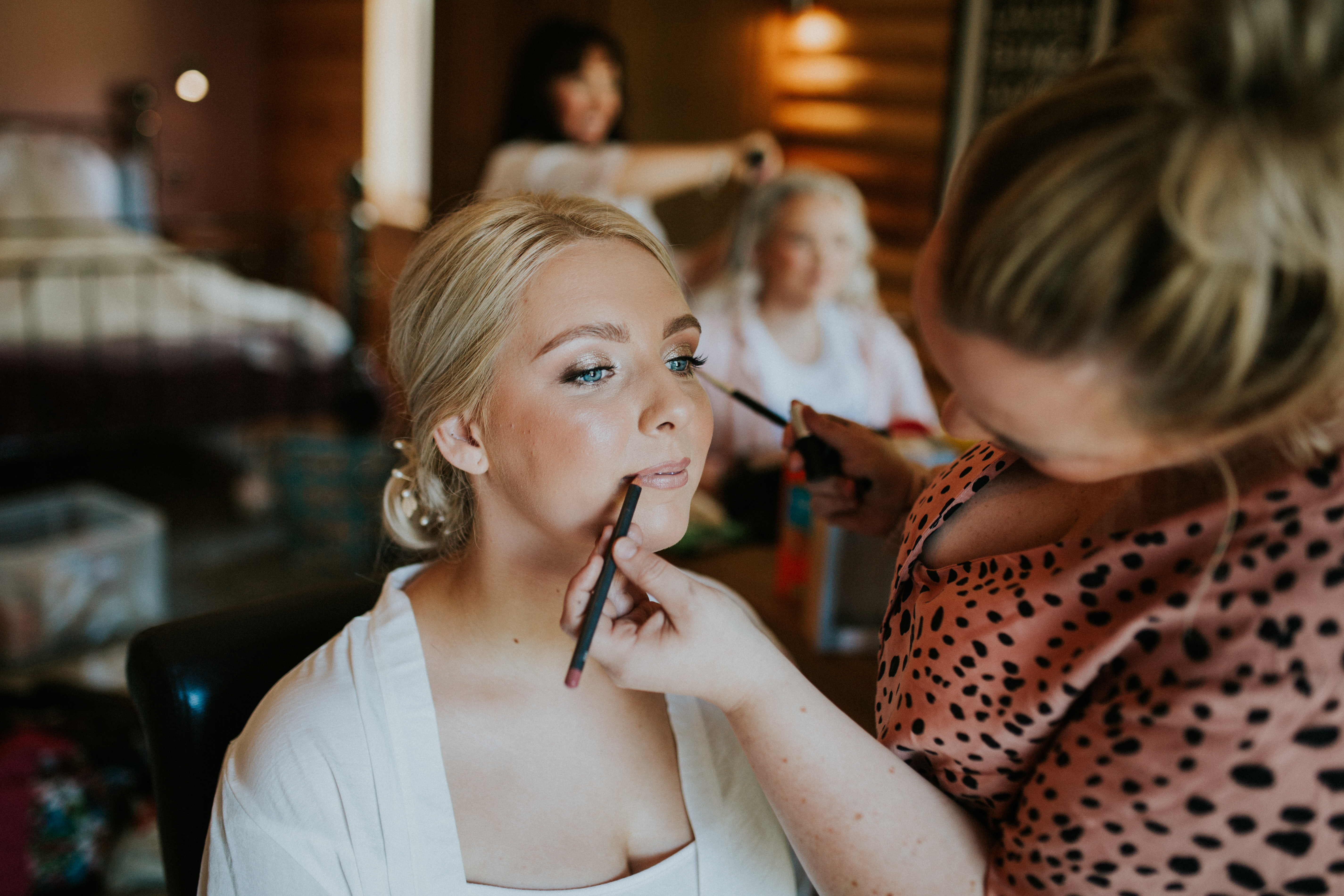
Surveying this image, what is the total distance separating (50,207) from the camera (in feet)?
16.1

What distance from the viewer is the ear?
110 centimetres

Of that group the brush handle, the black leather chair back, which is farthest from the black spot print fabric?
the black leather chair back

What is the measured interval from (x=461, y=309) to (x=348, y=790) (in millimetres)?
475

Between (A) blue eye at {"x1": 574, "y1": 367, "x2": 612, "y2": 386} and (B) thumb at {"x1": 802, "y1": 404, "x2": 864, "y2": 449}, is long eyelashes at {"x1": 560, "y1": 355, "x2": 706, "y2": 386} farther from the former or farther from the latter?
(B) thumb at {"x1": 802, "y1": 404, "x2": 864, "y2": 449}

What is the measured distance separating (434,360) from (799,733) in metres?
0.56

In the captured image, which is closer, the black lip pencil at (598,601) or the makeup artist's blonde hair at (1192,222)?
the makeup artist's blonde hair at (1192,222)

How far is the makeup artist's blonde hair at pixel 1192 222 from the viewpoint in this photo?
21.4 inches

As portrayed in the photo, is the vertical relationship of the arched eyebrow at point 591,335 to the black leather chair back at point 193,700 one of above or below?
above

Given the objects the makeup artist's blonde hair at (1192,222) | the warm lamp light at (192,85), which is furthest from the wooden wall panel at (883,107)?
Answer: the makeup artist's blonde hair at (1192,222)

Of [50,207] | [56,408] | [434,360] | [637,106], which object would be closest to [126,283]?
[56,408]

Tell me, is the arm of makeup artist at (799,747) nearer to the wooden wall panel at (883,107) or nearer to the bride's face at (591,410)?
the bride's face at (591,410)

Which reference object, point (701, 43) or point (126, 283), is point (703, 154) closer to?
point (701, 43)

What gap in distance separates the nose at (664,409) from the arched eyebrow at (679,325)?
49 mm

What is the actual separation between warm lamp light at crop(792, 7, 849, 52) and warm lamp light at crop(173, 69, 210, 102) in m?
2.52
